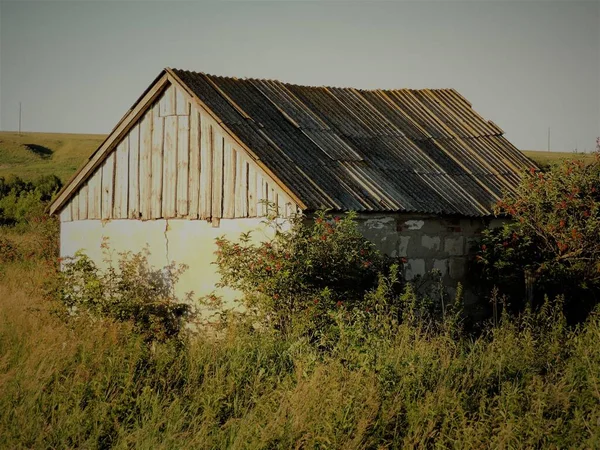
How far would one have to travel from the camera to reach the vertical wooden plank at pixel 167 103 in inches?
484

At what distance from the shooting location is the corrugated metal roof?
1157 cm

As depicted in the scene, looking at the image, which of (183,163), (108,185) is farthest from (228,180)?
(108,185)

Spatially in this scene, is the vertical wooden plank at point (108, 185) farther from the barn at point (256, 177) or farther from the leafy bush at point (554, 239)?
the leafy bush at point (554, 239)

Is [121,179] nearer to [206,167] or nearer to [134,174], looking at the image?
[134,174]

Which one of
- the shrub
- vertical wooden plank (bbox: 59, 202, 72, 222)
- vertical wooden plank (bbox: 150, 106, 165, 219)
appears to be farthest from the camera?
the shrub

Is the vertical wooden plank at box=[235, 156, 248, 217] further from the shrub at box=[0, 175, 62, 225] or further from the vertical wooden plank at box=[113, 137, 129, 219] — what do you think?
the shrub at box=[0, 175, 62, 225]

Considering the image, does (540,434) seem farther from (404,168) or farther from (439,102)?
(439,102)

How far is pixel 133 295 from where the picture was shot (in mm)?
11273

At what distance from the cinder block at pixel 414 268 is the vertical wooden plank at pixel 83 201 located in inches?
219

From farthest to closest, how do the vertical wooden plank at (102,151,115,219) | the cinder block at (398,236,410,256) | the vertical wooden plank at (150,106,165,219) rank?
the vertical wooden plank at (102,151,115,219), the vertical wooden plank at (150,106,165,219), the cinder block at (398,236,410,256)

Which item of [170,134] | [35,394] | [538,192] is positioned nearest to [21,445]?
[35,394]

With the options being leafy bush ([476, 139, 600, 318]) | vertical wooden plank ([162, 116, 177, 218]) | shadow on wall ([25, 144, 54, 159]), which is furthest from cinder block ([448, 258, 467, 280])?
shadow on wall ([25, 144, 54, 159])

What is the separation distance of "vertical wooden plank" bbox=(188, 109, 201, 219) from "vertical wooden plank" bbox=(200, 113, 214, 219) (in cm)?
8

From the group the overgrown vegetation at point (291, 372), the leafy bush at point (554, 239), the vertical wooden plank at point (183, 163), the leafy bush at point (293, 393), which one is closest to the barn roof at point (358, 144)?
the vertical wooden plank at point (183, 163)
